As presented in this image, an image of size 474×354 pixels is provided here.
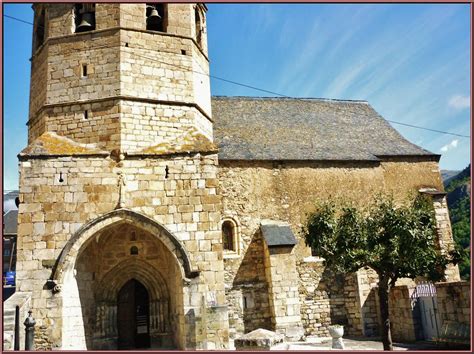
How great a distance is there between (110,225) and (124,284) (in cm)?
219

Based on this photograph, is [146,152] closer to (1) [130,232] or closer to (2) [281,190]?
(1) [130,232]

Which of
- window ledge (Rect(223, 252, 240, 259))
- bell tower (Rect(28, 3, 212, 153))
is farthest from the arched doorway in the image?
window ledge (Rect(223, 252, 240, 259))

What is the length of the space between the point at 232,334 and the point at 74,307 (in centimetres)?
552

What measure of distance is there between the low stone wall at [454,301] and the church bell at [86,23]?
12.8 m

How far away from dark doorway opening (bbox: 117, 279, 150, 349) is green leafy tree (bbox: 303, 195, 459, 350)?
5.31m

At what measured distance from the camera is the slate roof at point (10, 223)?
26133 millimetres

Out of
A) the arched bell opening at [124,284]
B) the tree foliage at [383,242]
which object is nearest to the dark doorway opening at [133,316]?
the arched bell opening at [124,284]

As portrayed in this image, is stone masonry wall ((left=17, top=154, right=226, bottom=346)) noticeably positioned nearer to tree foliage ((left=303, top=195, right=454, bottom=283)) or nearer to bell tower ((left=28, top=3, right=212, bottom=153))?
bell tower ((left=28, top=3, right=212, bottom=153))

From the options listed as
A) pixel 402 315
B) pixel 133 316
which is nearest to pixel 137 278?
pixel 133 316

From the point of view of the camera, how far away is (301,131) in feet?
58.6

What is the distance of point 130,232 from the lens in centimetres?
1143

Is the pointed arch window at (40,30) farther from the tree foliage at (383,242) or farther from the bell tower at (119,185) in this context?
the tree foliage at (383,242)

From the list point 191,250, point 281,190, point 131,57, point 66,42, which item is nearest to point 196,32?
point 131,57

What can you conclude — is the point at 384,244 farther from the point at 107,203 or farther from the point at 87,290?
the point at 87,290
